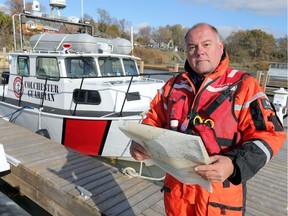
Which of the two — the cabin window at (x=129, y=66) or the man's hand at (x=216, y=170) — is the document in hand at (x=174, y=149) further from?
the cabin window at (x=129, y=66)

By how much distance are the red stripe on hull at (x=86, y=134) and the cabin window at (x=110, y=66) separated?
1.50 m

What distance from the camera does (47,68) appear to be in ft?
20.1

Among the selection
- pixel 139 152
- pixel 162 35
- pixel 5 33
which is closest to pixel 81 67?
pixel 139 152

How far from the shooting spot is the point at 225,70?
5.15 ft

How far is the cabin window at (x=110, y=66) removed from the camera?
20.4ft

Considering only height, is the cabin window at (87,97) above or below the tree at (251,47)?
below

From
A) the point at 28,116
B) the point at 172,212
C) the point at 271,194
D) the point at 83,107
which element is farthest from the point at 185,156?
the point at 28,116

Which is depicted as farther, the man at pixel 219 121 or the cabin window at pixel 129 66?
the cabin window at pixel 129 66

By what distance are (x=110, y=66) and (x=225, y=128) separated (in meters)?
5.23

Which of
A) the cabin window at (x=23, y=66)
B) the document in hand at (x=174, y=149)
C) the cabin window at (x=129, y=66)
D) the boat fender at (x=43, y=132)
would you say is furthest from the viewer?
the cabin window at (x=129, y=66)

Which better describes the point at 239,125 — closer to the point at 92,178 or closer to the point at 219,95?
the point at 219,95

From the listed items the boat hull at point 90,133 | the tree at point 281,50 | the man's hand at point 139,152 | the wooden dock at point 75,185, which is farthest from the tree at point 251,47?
the man's hand at point 139,152

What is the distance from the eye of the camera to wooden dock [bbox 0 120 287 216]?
298 centimetres

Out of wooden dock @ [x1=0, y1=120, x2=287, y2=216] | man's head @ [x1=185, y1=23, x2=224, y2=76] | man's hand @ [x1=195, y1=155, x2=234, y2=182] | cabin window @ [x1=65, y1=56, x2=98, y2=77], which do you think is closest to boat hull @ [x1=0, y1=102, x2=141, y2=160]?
wooden dock @ [x1=0, y1=120, x2=287, y2=216]
